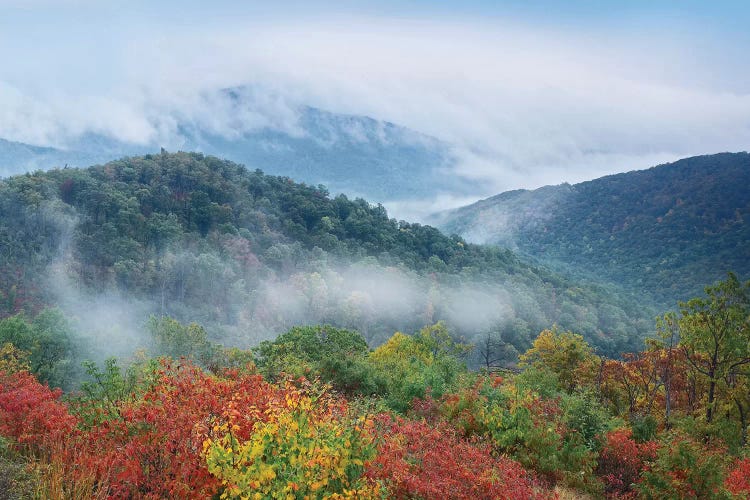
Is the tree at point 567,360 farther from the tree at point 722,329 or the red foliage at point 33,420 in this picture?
the red foliage at point 33,420

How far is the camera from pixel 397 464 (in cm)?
811

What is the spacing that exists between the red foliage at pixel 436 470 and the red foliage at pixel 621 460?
3.15 m

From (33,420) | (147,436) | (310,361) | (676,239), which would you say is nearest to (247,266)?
(310,361)

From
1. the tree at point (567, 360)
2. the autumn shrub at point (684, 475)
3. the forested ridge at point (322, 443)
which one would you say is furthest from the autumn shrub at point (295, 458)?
the tree at point (567, 360)

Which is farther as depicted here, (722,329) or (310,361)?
(310,361)

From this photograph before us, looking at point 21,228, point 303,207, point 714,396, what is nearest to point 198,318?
point 21,228

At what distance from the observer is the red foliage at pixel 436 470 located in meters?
8.18

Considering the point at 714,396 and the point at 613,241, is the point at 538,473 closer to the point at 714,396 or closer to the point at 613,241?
the point at 714,396

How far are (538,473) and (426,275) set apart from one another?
9667 cm

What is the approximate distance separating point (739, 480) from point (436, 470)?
28.8 ft

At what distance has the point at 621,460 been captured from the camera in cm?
1395

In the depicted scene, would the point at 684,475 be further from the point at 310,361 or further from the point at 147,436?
the point at 310,361

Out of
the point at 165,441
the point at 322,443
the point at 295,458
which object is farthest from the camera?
the point at 165,441

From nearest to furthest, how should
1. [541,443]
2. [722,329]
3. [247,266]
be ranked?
[541,443], [722,329], [247,266]
